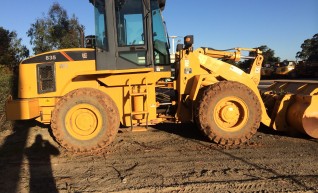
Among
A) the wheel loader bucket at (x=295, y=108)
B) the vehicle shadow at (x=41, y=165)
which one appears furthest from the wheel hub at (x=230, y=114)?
the vehicle shadow at (x=41, y=165)

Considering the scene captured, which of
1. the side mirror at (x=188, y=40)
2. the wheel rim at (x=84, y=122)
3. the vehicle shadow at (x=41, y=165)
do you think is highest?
the side mirror at (x=188, y=40)

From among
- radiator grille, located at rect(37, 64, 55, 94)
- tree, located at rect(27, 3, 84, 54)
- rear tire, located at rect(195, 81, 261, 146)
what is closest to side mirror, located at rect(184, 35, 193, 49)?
rear tire, located at rect(195, 81, 261, 146)

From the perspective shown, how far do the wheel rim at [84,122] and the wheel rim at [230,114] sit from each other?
2.39 metres

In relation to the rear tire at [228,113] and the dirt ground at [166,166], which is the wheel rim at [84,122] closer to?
the dirt ground at [166,166]

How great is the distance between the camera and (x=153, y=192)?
4875mm

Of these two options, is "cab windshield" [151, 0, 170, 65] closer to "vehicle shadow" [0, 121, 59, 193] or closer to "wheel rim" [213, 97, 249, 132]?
"wheel rim" [213, 97, 249, 132]

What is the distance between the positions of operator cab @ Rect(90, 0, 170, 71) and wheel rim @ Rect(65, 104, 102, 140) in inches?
35.7

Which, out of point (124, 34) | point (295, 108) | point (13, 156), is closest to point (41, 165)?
point (13, 156)

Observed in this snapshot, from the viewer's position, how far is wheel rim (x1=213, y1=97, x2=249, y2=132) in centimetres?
739

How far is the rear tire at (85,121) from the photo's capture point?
7.10 metres

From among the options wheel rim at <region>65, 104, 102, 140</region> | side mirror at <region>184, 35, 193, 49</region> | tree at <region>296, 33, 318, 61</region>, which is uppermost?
tree at <region>296, 33, 318, 61</region>

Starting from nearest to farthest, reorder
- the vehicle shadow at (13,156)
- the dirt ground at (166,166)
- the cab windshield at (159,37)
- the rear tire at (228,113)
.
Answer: the dirt ground at (166,166)
the vehicle shadow at (13,156)
the rear tire at (228,113)
the cab windshield at (159,37)

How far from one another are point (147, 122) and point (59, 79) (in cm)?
203

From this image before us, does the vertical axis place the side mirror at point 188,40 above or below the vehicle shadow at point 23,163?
above
